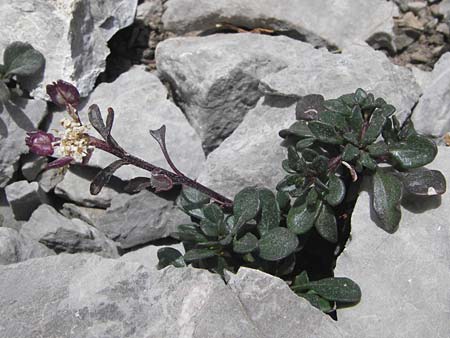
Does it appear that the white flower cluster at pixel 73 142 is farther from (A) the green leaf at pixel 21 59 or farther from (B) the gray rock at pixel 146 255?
(A) the green leaf at pixel 21 59

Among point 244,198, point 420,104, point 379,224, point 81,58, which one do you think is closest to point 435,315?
point 379,224

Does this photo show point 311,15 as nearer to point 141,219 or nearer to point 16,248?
point 141,219

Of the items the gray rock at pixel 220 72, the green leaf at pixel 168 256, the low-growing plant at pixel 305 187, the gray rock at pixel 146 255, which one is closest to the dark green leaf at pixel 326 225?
the low-growing plant at pixel 305 187

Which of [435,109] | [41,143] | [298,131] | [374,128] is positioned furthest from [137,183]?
[435,109]

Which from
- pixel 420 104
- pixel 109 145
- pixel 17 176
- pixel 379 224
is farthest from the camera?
pixel 17 176

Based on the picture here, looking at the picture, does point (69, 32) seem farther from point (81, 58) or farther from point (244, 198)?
point (244, 198)

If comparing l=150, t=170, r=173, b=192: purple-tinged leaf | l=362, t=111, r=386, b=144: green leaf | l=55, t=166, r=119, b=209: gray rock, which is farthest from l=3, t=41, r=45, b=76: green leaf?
l=362, t=111, r=386, b=144: green leaf

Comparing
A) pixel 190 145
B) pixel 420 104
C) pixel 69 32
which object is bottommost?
pixel 190 145
